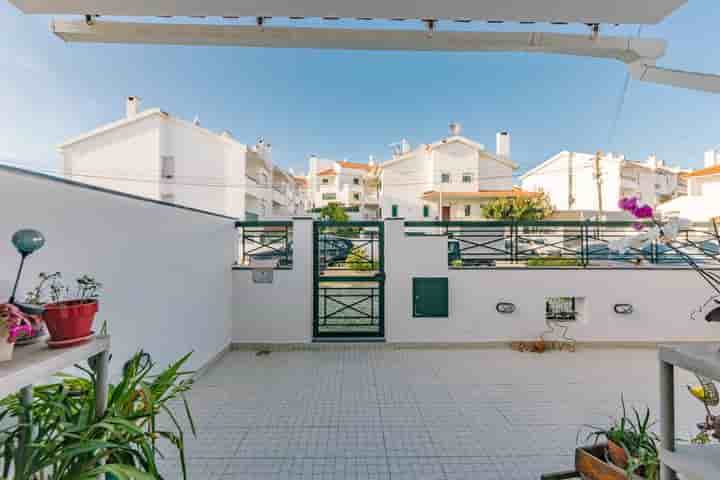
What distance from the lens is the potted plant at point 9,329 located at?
1.08 metres

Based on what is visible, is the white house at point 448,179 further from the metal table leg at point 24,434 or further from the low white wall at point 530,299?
the metal table leg at point 24,434

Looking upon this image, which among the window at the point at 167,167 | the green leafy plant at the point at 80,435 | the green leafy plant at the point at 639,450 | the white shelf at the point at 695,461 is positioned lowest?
the green leafy plant at the point at 639,450

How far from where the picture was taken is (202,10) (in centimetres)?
220

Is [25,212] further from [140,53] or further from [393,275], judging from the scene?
[140,53]

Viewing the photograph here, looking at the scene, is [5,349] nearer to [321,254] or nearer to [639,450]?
[639,450]

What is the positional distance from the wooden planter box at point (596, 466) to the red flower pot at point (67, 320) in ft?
9.24

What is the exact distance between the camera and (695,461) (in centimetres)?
125

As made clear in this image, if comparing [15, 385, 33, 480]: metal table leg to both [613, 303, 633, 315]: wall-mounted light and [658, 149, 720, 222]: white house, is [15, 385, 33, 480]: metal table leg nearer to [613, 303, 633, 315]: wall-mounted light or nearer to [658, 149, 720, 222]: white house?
[613, 303, 633, 315]: wall-mounted light

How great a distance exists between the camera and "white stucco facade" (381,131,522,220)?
20672 millimetres

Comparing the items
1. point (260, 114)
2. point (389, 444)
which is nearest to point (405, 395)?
point (389, 444)

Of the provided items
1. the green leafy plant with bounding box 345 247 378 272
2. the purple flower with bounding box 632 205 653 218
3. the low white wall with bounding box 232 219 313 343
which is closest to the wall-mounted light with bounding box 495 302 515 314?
the green leafy plant with bounding box 345 247 378 272

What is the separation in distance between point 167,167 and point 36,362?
57.5 ft

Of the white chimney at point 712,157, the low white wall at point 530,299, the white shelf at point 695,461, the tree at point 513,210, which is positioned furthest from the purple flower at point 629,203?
the white chimney at point 712,157

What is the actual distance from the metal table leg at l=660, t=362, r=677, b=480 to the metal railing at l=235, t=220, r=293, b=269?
452 cm
